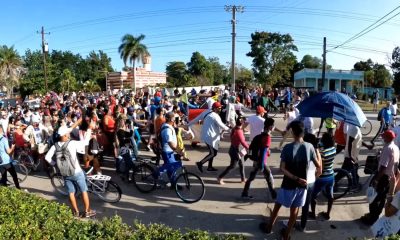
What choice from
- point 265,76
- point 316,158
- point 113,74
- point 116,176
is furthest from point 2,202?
point 113,74

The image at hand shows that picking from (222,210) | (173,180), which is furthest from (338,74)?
(222,210)

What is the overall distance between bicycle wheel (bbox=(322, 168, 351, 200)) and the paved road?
15cm

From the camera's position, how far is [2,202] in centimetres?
472

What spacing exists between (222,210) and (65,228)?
3.15 metres

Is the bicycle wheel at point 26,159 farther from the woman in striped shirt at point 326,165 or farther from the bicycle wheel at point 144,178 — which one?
the woman in striped shirt at point 326,165

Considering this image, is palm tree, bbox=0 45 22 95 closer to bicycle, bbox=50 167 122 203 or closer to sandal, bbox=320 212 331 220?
bicycle, bbox=50 167 122 203

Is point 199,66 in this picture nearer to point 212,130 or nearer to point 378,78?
point 378,78

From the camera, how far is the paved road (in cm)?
540

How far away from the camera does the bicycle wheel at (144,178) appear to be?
7.17 metres

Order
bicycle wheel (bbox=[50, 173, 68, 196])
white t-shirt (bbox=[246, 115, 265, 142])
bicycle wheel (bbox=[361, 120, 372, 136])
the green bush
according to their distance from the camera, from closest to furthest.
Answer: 1. the green bush
2. bicycle wheel (bbox=[50, 173, 68, 196])
3. white t-shirt (bbox=[246, 115, 265, 142])
4. bicycle wheel (bbox=[361, 120, 372, 136])

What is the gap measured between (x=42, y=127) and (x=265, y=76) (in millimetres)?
36417

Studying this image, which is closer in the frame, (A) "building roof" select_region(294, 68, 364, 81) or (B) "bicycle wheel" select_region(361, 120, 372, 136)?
(B) "bicycle wheel" select_region(361, 120, 372, 136)

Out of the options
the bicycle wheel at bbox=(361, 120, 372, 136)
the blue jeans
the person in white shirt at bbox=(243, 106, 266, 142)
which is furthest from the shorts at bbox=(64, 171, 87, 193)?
the bicycle wheel at bbox=(361, 120, 372, 136)

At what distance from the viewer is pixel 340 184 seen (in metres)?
7.10
